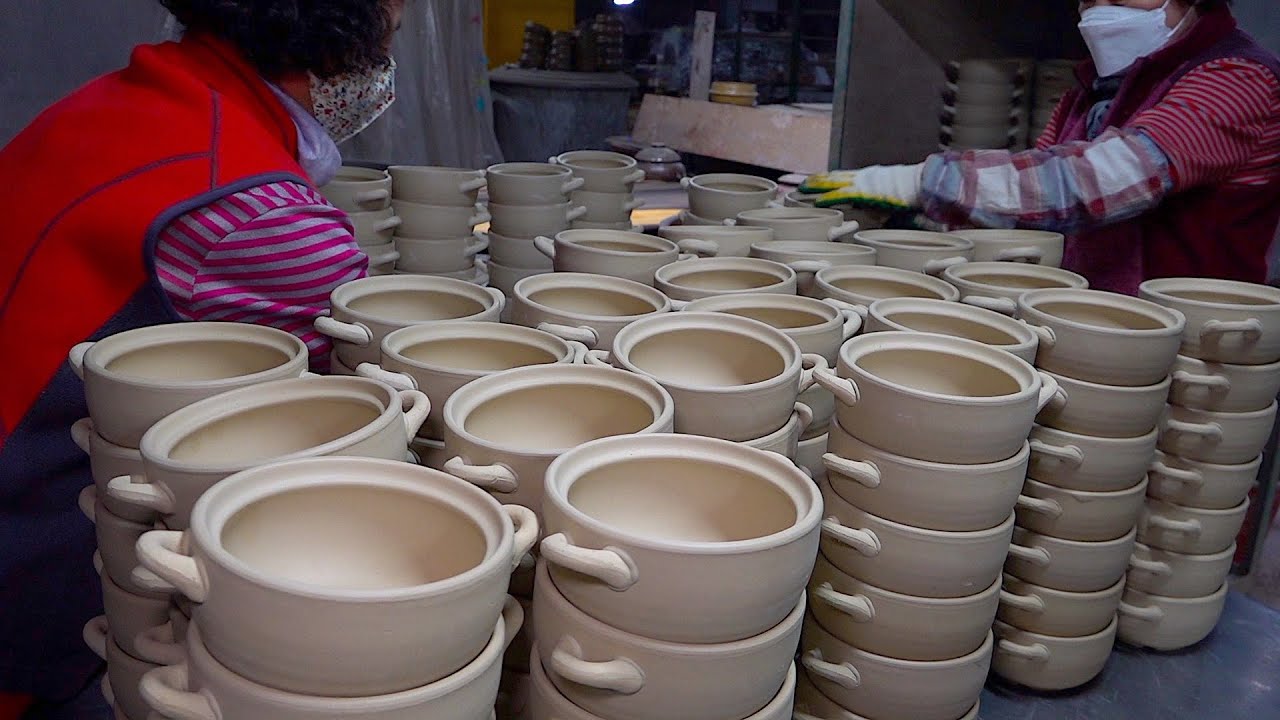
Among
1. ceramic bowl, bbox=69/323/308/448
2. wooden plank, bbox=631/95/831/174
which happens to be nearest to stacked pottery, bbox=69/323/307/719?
ceramic bowl, bbox=69/323/308/448

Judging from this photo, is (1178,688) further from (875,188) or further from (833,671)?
(875,188)

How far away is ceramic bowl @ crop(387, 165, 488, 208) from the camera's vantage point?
212 centimetres

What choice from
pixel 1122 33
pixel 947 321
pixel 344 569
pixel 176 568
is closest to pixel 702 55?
pixel 1122 33

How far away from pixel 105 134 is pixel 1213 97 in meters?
1.97

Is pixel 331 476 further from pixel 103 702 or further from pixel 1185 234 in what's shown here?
pixel 1185 234

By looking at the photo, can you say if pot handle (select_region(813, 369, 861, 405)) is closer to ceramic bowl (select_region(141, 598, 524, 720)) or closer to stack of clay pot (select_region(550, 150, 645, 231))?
ceramic bowl (select_region(141, 598, 524, 720))

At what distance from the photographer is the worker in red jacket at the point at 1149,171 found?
187 cm

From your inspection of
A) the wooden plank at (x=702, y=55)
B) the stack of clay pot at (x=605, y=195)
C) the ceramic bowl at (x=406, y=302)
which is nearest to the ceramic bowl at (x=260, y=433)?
the ceramic bowl at (x=406, y=302)

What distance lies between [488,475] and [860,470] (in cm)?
49

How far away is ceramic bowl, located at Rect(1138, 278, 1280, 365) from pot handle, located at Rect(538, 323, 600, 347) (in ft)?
3.09

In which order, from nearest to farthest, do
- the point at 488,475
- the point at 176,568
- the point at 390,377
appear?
the point at 176,568 → the point at 488,475 → the point at 390,377

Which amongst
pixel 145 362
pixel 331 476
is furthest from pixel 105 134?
pixel 331 476

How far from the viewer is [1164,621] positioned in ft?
5.32

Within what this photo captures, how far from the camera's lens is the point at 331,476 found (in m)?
0.75
